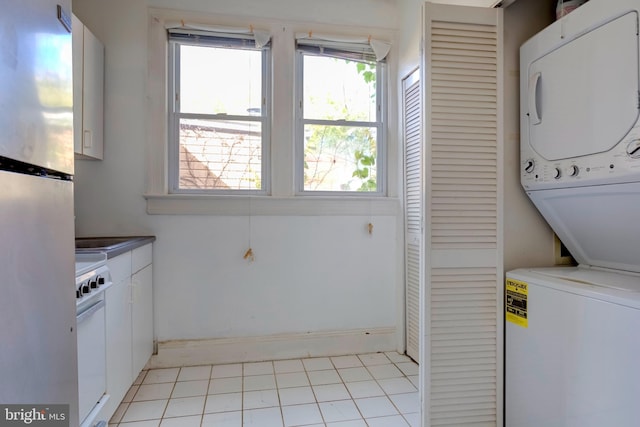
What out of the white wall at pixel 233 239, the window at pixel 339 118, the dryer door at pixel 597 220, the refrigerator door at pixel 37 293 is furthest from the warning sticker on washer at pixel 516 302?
the refrigerator door at pixel 37 293

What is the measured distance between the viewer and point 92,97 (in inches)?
80.6

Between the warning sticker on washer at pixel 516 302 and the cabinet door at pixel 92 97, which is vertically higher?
the cabinet door at pixel 92 97

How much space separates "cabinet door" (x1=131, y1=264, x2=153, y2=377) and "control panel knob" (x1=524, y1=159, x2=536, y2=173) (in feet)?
6.86

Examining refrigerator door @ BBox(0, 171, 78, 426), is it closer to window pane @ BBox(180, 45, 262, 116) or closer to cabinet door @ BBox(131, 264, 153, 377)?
cabinet door @ BBox(131, 264, 153, 377)

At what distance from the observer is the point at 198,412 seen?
178 cm

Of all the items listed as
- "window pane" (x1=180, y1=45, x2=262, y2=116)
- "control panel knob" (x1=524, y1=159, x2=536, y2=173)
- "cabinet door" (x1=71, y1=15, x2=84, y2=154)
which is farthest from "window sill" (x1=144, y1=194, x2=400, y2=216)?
"control panel knob" (x1=524, y1=159, x2=536, y2=173)

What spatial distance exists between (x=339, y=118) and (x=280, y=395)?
1958 mm

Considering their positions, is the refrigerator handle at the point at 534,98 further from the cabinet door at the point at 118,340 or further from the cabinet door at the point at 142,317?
the cabinet door at the point at 142,317

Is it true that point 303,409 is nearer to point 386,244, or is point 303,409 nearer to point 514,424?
point 514,424

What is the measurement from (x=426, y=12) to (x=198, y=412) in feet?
7.35

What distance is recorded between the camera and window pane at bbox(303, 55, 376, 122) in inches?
101

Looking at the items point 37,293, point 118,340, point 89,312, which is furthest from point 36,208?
point 118,340

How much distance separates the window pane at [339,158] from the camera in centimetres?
257

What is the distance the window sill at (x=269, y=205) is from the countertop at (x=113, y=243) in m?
0.26
